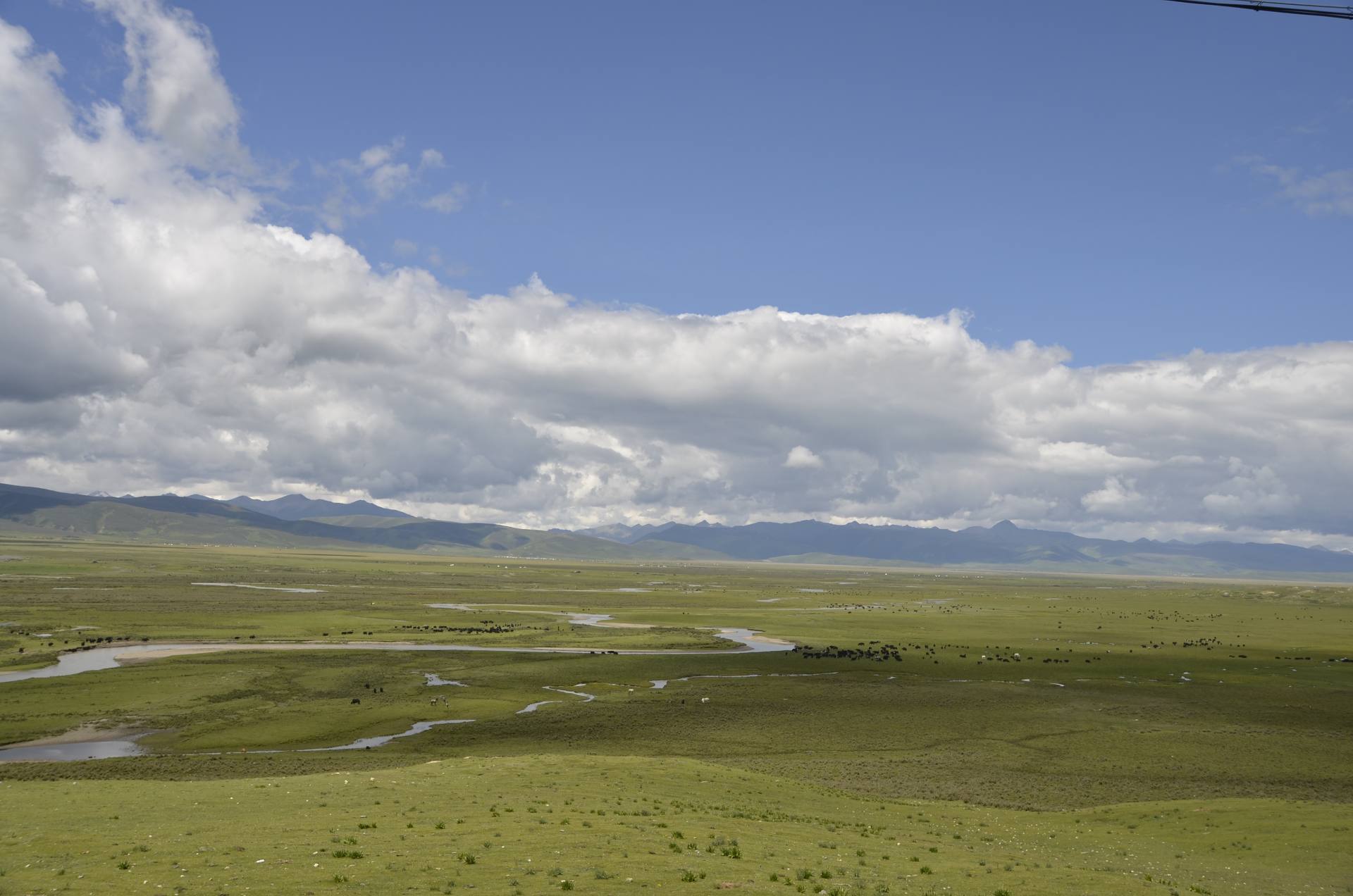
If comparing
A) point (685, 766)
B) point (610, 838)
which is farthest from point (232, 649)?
point (610, 838)

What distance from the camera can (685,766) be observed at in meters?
39.9

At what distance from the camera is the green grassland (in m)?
22.4

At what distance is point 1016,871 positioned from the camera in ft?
80.1

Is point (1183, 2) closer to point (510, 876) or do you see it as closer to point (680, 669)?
point (510, 876)

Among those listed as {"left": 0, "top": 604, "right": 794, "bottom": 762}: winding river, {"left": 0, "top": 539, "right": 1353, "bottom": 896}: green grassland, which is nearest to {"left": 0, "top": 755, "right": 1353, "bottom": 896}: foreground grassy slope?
{"left": 0, "top": 539, "right": 1353, "bottom": 896}: green grassland

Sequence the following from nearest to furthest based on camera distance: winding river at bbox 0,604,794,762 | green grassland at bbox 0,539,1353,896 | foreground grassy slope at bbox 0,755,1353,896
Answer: foreground grassy slope at bbox 0,755,1353,896, green grassland at bbox 0,539,1353,896, winding river at bbox 0,604,794,762

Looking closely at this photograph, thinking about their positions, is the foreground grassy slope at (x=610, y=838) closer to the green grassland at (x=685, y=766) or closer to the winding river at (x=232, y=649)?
the green grassland at (x=685, y=766)

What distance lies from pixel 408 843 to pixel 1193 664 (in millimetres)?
100485

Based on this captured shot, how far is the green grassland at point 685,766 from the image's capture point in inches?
883

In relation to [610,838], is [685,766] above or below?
below

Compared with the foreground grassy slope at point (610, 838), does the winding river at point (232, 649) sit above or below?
below

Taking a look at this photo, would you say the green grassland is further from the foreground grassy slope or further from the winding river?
the winding river

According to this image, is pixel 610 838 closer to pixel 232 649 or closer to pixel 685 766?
pixel 685 766

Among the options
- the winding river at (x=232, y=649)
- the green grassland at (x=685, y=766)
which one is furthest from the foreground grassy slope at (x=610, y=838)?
the winding river at (x=232, y=649)
